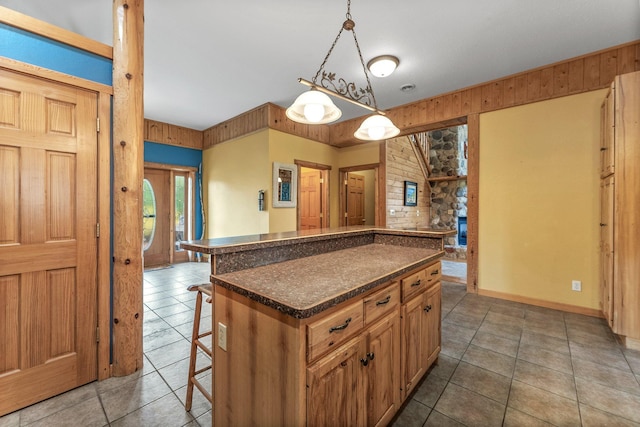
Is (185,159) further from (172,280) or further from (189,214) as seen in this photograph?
(172,280)

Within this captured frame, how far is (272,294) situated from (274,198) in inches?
136

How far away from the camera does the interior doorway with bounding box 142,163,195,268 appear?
17.6 feet

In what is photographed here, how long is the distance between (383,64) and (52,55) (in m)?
2.85

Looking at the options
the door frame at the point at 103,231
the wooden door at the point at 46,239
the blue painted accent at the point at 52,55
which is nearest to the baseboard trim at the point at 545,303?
→ the door frame at the point at 103,231

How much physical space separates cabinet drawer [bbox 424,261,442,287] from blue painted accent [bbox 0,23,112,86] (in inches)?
105

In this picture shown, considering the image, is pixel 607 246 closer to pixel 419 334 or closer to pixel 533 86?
pixel 533 86

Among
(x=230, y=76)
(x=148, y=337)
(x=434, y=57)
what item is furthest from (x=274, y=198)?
(x=434, y=57)

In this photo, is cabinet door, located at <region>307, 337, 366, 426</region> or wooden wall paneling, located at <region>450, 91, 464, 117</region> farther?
wooden wall paneling, located at <region>450, 91, 464, 117</region>

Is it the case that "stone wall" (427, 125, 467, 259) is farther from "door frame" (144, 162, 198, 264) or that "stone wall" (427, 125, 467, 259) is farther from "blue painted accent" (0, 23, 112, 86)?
"blue painted accent" (0, 23, 112, 86)

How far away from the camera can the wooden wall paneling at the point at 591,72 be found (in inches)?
114

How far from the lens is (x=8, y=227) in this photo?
1.58 metres

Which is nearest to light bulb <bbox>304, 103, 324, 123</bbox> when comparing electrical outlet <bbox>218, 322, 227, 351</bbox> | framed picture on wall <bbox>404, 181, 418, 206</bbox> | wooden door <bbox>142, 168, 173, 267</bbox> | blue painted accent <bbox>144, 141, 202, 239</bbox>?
electrical outlet <bbox>218, 322, 227, 351</bbox>

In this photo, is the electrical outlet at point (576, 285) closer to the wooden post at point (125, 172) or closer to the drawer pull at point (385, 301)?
the drawer pull at point (385, 301)

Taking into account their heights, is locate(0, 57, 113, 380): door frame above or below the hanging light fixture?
below
